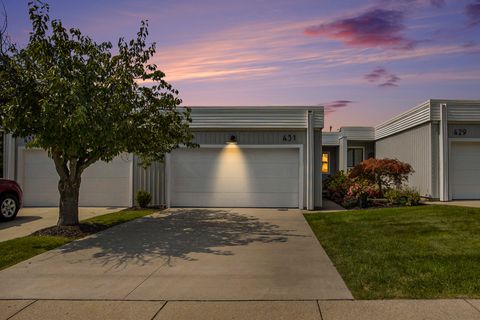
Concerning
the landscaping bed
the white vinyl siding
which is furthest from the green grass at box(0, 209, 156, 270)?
the white vinyl siding

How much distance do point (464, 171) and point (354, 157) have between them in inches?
436

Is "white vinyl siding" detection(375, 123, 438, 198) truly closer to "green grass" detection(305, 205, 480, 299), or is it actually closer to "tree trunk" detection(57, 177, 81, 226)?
"green grass" detection(305, 205, 480, 299)

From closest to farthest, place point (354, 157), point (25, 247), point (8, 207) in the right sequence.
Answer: point (25, 247) → point (8, 207) → point (354, 157)

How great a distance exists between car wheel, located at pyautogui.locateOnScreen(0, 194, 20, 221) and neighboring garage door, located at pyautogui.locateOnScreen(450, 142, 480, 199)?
15746mm

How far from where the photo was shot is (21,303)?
5004 millimetres

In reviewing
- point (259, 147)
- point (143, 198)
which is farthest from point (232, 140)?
point (143, 198)

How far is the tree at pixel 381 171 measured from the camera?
15.3 metres

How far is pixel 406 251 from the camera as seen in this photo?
7.45 metres

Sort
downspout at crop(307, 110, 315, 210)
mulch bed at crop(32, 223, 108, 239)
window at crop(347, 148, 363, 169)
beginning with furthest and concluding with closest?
window at crop(347, 148, 363, 169), downspout at crop(307, 110, 315, 210), mulch bed at crop(32, 223, 108, 239)

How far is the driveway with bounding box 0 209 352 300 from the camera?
17.5ft

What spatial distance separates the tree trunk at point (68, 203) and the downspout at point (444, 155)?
1334cm

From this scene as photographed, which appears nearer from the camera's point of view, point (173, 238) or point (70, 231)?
point (173, 238)

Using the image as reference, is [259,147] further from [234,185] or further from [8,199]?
[8,199]

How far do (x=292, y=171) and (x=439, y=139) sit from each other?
6.16 metres
